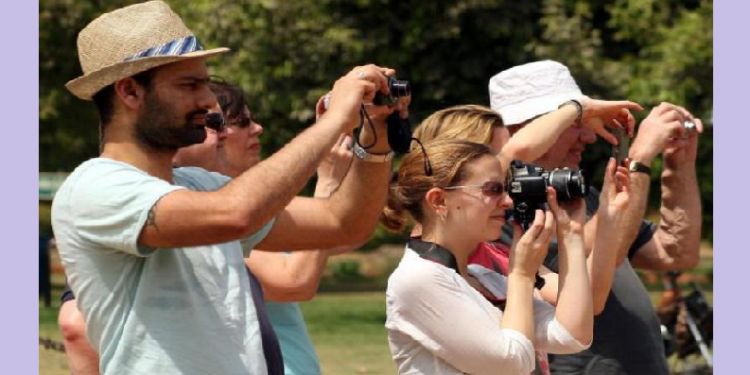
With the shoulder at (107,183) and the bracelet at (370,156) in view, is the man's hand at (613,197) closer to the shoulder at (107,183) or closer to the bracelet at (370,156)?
the bracelet at (370,156)

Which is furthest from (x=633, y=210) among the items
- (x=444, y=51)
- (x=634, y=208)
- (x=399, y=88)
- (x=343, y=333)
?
(x=444, y=51)

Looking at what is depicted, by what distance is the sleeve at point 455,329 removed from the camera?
3.74m

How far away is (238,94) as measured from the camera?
4926mm

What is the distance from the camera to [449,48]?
1927 cm

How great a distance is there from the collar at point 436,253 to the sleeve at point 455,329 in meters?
0.08

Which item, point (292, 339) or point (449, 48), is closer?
point (292, 339)

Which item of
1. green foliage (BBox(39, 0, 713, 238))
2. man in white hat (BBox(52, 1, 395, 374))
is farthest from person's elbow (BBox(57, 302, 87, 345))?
green foliage (BBox(39, 0, 713, 238))

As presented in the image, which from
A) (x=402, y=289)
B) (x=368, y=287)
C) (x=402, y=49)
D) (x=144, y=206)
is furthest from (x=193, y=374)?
(x=368, y=287)

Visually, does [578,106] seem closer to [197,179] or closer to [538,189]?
[538,189]

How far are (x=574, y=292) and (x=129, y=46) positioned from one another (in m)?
1.33

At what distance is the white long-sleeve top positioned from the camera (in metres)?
3.74

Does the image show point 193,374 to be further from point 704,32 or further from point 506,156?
point 704,32

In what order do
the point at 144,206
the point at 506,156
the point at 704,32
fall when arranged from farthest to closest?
1. the point at 704,32
2. the point at 506,156
3. the point at 144,206

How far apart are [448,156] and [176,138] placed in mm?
918
